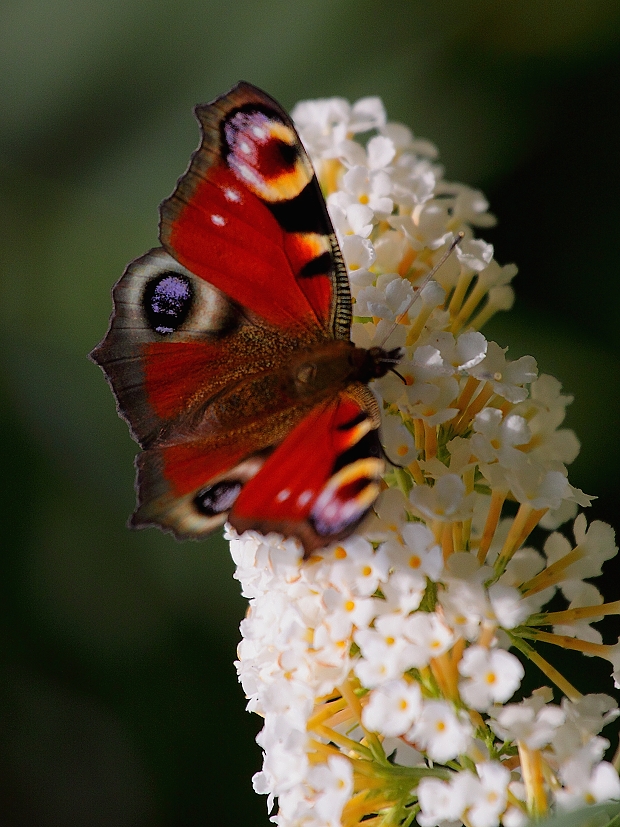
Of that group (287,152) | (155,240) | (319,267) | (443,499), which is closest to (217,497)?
(443,499)

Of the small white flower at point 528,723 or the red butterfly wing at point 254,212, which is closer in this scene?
the small white flower at point 528,723

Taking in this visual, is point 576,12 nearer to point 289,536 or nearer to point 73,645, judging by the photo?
point 289,536

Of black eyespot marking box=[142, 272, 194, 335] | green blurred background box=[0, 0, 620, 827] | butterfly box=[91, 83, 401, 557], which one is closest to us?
butterfly box=[91, 83, 401, 557]

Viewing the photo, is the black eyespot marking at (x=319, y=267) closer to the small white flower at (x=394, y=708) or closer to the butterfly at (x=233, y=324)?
the butterfly at (x=233, y=324)

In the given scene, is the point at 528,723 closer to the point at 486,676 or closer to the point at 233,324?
the point at 486,676

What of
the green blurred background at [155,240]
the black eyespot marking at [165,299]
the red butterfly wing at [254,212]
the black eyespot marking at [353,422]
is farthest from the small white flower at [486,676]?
the green blurred background at [155,240]

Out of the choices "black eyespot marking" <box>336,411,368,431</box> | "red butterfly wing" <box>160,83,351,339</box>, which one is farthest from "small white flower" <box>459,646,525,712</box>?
"red butterfly wing" <box>160,83,351,339</box>

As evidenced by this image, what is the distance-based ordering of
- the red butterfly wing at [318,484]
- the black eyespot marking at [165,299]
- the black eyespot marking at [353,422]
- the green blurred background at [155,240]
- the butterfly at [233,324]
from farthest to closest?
1. the green blurred background at [155,240]
2. the black eyespot marking at [165,299]
3. the butterfly at [233,324]
4. the black eyespot marking at [353,422]
5. the red butterfly wing at [318,484]

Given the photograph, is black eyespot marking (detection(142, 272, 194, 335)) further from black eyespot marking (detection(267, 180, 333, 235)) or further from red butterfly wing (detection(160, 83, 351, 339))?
black eyespot marking (detection(267, 180, 333, 235))
